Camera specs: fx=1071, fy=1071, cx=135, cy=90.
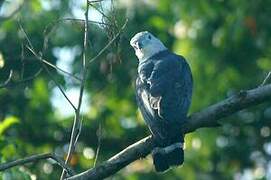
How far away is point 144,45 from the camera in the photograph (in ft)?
27.0

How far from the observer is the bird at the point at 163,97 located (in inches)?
272

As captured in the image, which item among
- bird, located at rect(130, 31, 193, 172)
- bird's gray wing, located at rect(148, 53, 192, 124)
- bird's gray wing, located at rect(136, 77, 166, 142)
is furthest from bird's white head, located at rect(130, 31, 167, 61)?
bird's gray wing, located at rect(136, 77, 166, 142)

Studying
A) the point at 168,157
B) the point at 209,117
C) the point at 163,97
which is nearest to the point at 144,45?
the point at 163,97

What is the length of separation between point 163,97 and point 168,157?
1.65ft

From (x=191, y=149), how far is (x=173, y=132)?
4.48m

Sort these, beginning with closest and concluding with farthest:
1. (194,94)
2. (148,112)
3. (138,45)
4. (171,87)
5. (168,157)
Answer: (168,157)
(148,112)
(171,87)
(138,45)
(194,94)

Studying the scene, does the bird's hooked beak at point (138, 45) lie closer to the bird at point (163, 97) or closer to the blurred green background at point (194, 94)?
the bird at point (163, 97)

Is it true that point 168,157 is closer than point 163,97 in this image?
Yes

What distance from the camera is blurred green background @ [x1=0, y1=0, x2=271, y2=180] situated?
1152cm

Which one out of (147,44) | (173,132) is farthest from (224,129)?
(173,132)

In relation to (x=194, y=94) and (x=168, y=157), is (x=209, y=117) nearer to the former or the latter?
(x=168, y=157)

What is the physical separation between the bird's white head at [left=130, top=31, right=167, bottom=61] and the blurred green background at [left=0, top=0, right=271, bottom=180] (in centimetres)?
204

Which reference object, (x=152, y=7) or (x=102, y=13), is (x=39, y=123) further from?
(x=102, y=13)

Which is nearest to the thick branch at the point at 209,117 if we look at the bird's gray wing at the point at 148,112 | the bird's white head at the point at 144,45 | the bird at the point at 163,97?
the bird at the point at 163,97
